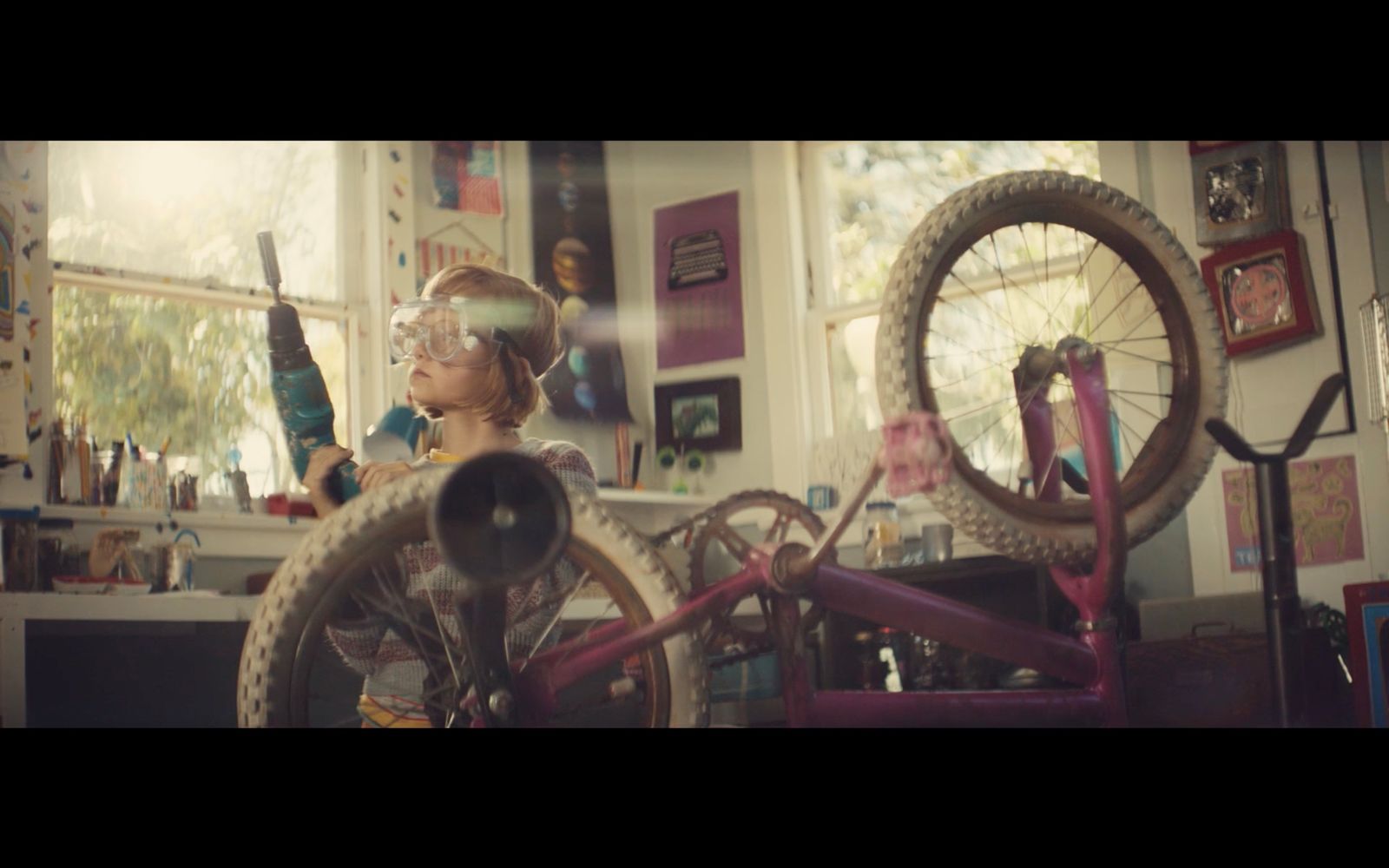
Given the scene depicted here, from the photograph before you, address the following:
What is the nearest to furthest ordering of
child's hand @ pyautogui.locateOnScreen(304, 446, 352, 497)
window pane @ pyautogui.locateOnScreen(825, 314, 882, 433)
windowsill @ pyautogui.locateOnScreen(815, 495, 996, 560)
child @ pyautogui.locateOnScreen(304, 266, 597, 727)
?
child @ pyautogui.locateOnScreen(304, 266, 597, 727) < child's hand @ pyautogui.locateOnScreen(304, 446, 352, 497) < windowsill @ pyautogui.locateOnScreen(815, 495, 996, 560) < window pane @ pyautogui.locateOnScreen(825, 314, 882, 433)

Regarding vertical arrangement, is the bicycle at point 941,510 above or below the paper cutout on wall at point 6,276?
below

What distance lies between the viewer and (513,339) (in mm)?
1711

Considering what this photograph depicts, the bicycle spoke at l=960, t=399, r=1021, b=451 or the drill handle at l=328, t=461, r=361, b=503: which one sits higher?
the bicycle spoke at l=960, t=399, r=1021, b=451

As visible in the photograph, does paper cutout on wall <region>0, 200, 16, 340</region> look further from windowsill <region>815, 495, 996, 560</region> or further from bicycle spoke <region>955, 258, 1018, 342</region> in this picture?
bicycle spoke <region>955, 258, 1018, 342</region>

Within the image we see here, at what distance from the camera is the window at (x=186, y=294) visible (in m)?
1.75

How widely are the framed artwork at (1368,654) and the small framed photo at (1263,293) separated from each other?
0.39 m

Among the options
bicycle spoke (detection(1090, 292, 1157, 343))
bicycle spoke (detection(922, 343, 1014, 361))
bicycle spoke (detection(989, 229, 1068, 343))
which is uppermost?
bicycle spoke (detection(989, 229, 1068, 343))

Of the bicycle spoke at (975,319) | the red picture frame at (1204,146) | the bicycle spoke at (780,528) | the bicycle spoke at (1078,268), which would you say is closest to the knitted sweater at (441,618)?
the bicycle spoke at (780,528)

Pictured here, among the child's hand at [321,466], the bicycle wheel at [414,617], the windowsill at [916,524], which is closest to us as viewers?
the bicycle wheel at [414,617]

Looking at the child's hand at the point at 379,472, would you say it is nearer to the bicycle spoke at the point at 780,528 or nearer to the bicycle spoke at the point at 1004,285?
the bicycle spoke at the point at 780,528

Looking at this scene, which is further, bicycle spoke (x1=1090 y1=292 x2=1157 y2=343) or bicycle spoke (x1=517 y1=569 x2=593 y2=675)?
bicycle spoke (x1=1090 y1=292 x2=1157 y2=343)

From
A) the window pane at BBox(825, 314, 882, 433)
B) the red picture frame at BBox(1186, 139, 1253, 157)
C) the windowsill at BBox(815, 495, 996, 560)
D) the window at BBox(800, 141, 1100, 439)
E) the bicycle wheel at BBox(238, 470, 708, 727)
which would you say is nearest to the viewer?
the bicycle wheel at BBox(238, 470, 708, 727)

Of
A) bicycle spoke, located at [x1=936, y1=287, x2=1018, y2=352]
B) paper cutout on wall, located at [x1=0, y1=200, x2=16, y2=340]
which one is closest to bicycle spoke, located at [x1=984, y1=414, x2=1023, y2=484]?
bicycle spoke, located at [x1=936, y1=287, x2=1018, y2=352]

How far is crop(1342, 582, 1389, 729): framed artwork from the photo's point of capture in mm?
1809
